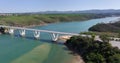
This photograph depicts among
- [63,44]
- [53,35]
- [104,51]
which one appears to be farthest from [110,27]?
[104,51]

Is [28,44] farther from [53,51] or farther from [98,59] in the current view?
[98,59]

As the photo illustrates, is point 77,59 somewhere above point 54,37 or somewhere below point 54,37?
above

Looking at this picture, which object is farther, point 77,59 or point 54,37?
point 54,37

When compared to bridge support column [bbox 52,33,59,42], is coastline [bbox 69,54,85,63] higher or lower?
higher

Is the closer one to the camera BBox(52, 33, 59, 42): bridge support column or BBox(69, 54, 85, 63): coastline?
BBox(69, 54, 85, 63): coastline

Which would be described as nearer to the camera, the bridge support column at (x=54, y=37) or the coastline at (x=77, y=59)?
the coastline at (x=77, y=59)

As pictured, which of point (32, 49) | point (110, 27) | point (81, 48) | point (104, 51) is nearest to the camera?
point (104, 51)

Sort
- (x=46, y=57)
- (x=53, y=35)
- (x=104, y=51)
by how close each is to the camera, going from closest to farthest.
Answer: (x=104, y=51) → (x=46, y=57) → (x=53, y=35)

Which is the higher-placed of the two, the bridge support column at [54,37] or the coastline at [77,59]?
the coastline at [77,59]

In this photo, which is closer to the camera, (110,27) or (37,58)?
(37,58)
